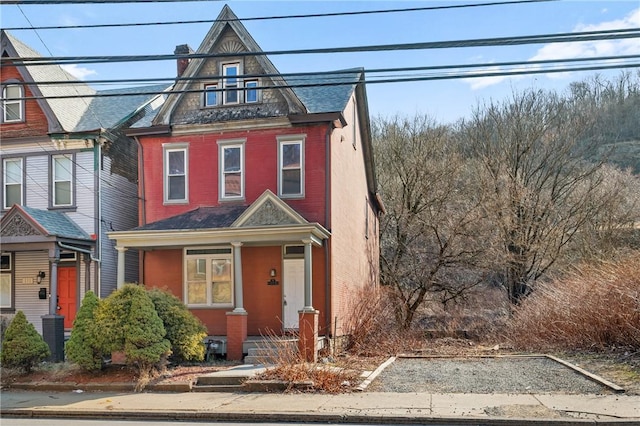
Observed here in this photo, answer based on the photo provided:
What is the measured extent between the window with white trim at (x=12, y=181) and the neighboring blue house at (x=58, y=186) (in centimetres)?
3

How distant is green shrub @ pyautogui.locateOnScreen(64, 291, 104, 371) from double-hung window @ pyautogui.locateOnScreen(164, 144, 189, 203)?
18.9ft

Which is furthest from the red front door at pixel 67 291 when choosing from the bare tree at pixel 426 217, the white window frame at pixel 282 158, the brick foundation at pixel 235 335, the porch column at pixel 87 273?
the bare tree at pixel 426 217

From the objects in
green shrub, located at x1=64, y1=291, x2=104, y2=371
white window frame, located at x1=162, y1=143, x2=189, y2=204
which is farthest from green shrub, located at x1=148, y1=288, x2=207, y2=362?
white window frame, located at x1=162, y1=143, x2=189, y2=204

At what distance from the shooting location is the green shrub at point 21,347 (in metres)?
13.7

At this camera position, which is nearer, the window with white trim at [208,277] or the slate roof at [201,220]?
the slate roof at [201,220]

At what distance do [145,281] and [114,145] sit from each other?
195 inches

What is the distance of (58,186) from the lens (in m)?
19.5

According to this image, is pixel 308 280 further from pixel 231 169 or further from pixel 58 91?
pixel 58 91

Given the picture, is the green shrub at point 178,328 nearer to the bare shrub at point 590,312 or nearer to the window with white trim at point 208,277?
the window with white trim at point 208,277

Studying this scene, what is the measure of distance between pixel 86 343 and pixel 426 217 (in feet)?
59.7

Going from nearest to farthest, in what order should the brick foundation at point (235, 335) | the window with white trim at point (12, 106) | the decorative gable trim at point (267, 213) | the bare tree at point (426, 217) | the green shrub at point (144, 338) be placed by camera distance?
1. the green shrub at point (144, 338)
2. the brick foundation at point (235, 335)
3. the decorative gable trim at point (267, 213)
4. the window with white trim at point (12, 106)
5. the bare tree at point (426, 217)

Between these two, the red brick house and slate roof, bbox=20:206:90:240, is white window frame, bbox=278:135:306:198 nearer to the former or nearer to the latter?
the red brick house

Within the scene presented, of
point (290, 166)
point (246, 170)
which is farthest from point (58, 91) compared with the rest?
point (290, 166)

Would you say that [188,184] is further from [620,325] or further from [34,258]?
[620,325]
